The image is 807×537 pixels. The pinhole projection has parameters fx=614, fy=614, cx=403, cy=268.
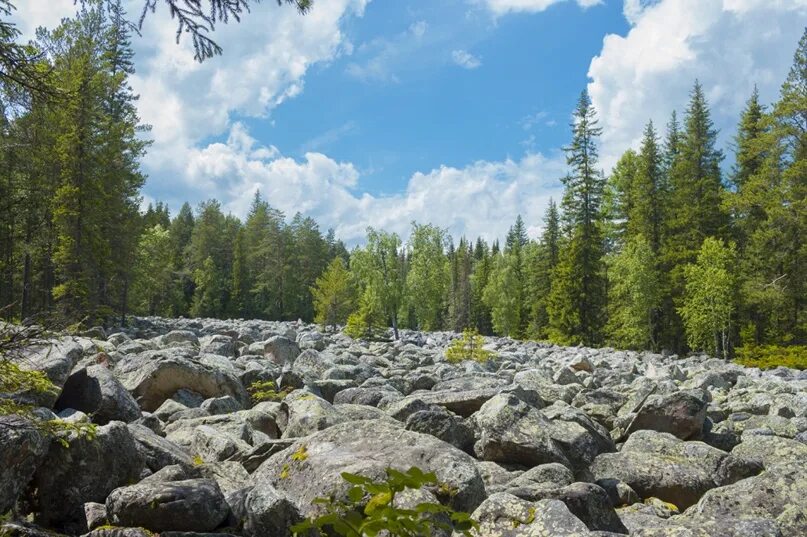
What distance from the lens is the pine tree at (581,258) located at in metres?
41.3

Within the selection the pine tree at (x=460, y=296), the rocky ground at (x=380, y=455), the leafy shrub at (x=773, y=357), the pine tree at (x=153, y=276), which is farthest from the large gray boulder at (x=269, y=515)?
the pine tree at (x=460, y=296)

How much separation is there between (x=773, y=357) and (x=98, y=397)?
24292 millimetres

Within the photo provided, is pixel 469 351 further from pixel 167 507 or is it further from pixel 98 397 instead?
pixel 167 507

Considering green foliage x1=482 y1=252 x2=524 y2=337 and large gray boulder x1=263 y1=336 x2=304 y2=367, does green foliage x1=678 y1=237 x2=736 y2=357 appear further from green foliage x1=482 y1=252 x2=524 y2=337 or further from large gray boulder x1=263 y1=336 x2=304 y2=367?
green foliage x1=482 y1=252 x2=524 y2=337

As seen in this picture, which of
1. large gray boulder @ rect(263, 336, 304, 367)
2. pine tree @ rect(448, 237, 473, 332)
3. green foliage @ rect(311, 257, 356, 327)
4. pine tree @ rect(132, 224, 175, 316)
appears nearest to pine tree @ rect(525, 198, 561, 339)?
green foliage @ rect(311, 257, 356, 327)

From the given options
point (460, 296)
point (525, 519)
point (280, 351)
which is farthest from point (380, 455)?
point (460, 296)

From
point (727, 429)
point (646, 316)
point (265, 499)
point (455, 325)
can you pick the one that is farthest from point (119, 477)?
point (455, 325)

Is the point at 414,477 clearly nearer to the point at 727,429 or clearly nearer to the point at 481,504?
the point at 481,504

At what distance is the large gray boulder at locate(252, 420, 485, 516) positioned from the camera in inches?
185

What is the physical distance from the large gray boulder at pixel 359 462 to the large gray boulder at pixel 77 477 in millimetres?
1121

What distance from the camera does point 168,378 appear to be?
941 centimetres

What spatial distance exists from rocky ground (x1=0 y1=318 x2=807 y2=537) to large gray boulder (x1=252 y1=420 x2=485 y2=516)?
0.06ft

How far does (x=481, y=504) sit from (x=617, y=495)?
7.49 feet

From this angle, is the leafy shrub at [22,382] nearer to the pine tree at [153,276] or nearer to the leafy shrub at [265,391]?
the leafy shrub at [265,391]
